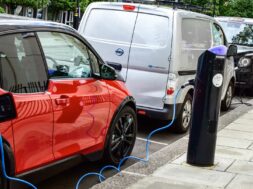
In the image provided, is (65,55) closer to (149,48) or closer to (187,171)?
(187,171)

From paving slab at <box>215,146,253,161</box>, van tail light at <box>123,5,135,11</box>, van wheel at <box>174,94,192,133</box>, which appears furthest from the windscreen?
paving slab at <box>215,146,253,161</box>

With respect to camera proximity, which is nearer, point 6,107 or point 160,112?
point 6,107

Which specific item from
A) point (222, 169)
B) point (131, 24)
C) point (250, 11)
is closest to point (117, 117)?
point (222, 169)

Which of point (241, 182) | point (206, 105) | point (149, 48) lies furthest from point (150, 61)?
point (241, 182)

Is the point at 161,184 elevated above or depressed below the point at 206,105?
below

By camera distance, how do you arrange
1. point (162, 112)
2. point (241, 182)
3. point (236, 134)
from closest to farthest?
point (241, 182)
point (162, 112)
point (236, 134)

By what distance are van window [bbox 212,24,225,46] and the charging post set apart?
12.4 feet

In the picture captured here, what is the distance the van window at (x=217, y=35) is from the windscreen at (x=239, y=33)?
3.75m

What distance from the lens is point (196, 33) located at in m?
8.68

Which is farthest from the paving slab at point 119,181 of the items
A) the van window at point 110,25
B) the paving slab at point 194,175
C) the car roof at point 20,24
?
the van window at point 110,25

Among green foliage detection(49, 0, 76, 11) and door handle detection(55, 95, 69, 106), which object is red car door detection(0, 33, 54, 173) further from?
green foliage detection(49, 0, 76, 11)

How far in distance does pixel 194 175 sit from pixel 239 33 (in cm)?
925

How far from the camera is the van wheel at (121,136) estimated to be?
19.6 feet

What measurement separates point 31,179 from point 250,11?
23.6 m
